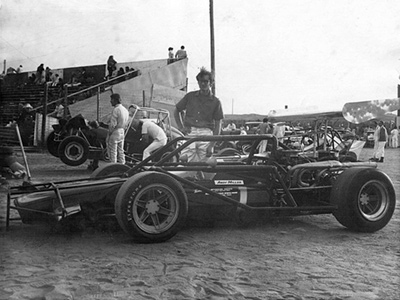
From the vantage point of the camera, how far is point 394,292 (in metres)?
2.81

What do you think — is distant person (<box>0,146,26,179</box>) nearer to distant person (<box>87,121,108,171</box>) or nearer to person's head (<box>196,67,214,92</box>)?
distant person (<box>87,121,108,171</box>)

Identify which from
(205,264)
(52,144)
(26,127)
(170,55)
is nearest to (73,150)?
(52,144)

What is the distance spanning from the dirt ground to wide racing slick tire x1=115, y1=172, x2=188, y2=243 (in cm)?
12

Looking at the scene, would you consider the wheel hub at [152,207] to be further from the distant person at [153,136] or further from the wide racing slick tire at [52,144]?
the wide racing slick tire at [52,144]

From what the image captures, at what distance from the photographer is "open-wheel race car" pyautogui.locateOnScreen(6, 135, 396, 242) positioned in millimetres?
3773

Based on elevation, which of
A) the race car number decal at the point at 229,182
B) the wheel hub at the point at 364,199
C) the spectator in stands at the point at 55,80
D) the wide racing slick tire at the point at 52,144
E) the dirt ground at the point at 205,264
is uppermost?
the spectator in stands at the point at 55,80

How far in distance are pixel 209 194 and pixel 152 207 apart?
0.65m

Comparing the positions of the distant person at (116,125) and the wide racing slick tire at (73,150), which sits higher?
the distant person at (116,125)

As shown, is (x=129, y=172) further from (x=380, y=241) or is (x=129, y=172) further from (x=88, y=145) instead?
(x=88, y=145)

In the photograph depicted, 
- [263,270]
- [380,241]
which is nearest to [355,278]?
[263,270]

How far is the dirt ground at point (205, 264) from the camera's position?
8.90 feet

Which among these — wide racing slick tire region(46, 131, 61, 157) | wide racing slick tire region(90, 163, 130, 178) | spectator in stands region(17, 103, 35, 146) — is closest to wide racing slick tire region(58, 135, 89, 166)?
wide racing slick tire region(46, 131, 61, 157)

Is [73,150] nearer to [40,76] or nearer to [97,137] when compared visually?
[97,137]

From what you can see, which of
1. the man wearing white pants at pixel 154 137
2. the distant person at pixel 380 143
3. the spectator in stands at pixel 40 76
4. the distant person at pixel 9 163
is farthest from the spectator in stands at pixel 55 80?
the distant person at pixel 9 163
